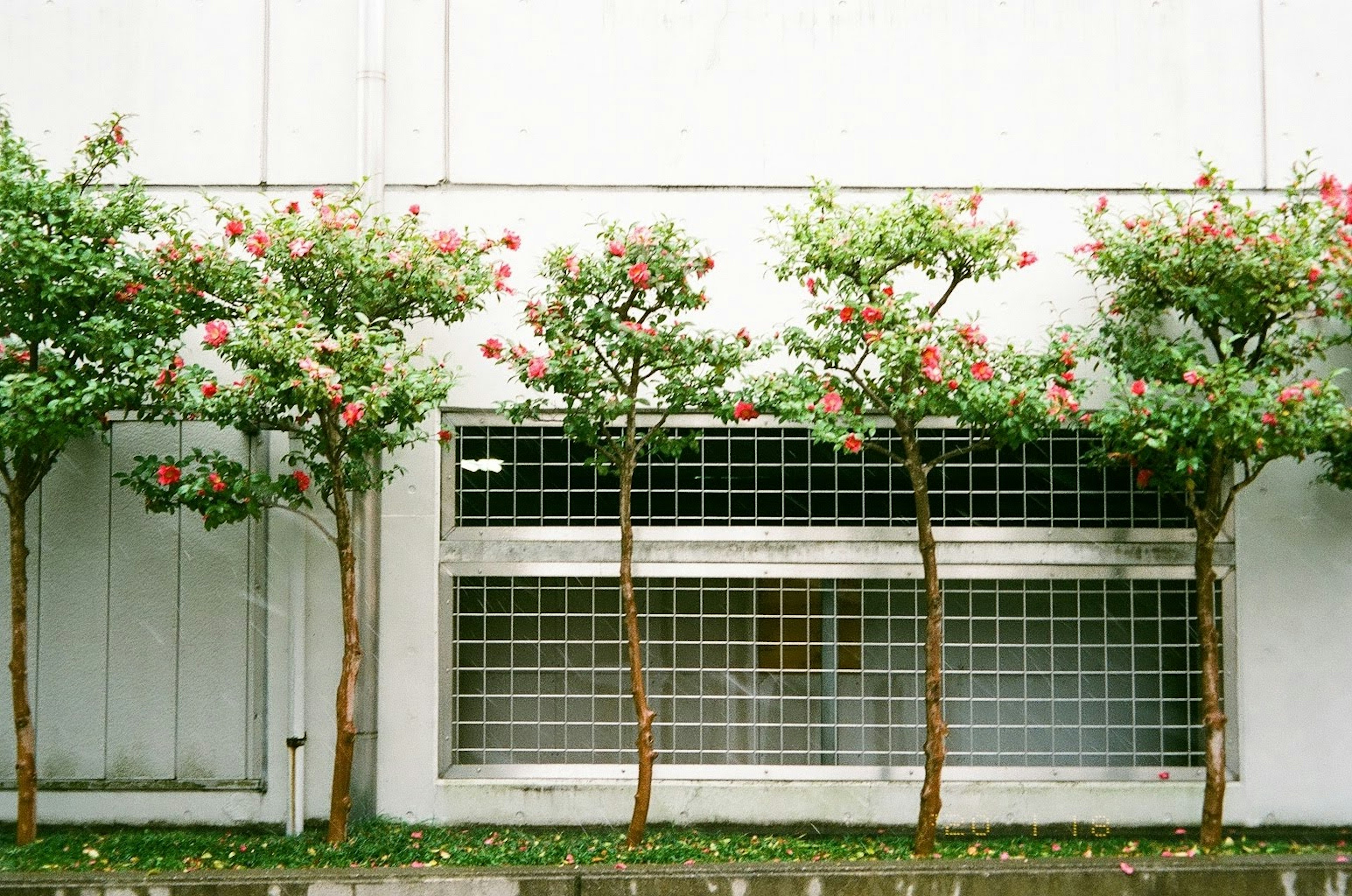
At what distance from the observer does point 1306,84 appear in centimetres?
725

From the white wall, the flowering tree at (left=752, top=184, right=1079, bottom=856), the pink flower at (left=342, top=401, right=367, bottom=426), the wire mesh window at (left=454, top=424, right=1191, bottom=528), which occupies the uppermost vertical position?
the white wall

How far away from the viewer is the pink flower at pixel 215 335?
216 inches

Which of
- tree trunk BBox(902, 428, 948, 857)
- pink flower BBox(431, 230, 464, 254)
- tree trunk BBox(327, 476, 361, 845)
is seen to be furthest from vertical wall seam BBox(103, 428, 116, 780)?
tree trunk BBox(902, 428, 948, 857)

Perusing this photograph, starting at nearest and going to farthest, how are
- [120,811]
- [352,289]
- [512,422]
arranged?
[352,289], [512,422], [120,811]

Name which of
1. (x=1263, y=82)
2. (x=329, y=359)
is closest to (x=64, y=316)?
(x=329, y=359)

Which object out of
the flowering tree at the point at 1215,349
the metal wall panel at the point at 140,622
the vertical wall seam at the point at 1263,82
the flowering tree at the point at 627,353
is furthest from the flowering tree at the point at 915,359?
the metal wall panel at the point at 140,622

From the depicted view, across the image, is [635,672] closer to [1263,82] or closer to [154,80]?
[154,80]

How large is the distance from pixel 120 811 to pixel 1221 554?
299 inches

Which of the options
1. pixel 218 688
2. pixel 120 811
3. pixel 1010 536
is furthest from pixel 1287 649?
pixel 120 811

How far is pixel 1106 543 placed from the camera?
7156mm

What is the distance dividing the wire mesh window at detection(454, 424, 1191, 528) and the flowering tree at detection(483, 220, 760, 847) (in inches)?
38.0

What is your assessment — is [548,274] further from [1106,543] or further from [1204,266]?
[1106,543]

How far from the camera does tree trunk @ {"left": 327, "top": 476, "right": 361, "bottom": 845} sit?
614 centimetres

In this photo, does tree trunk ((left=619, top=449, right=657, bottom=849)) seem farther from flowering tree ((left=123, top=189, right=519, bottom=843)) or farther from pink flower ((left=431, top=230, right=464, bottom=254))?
pink flower ((left=431, top=230, right=464, bottom=254))
